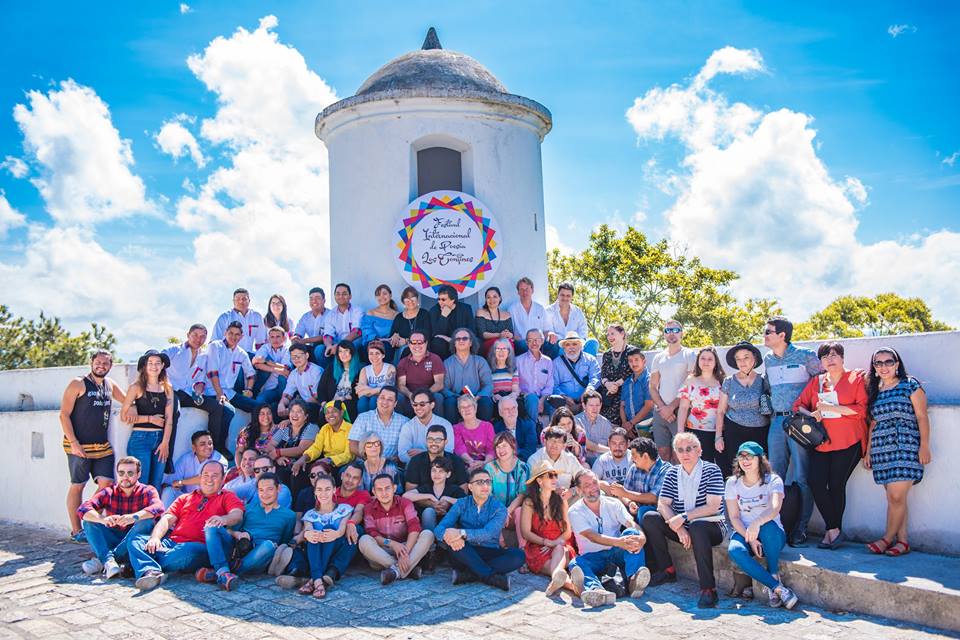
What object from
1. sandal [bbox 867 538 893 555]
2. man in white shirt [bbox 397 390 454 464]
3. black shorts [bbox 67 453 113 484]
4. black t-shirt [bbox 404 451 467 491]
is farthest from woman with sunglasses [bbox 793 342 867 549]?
black shorts [bbox 67 453 113 484]

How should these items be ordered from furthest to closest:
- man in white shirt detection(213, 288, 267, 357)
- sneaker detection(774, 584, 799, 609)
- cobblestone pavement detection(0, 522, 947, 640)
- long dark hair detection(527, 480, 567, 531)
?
1. man in white shirt detection(213, 288, 267, 357)
2. long dark hair detection(527, 480, 567, 531)
3. sneaker detection(774, 584, 799, 609)
4. cobblestone pavement detection(0, 522, 947, 640)

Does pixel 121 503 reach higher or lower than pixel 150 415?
lower

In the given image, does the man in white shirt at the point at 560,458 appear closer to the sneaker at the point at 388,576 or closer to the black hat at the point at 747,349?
the sneaker at the point at 388,576

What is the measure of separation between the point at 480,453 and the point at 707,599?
8.10ft

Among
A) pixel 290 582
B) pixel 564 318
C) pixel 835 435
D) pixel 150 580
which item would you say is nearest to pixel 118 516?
pixel 150 580

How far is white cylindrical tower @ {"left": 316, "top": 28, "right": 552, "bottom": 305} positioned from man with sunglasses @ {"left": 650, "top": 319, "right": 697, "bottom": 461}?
257 centimetres

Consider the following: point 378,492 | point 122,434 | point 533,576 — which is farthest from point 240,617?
point 122,434

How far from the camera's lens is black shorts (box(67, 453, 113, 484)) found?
8383 millimetres

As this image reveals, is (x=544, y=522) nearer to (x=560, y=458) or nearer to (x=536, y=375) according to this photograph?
(x=560, y=458)

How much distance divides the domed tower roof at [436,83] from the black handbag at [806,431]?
533 cm

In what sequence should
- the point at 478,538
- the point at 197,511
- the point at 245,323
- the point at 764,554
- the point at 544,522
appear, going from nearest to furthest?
the point at 764,554 < the point at 478,538 < the point at 544,522 < the point at 197,511 < the point at 245,323

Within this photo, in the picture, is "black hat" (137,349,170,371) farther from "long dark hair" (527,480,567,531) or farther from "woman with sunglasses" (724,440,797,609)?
"woman with sunglasses" (724,440,797,609)

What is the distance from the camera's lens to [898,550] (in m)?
6.32

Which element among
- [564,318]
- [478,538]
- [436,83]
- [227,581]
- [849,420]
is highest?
[436,83]
